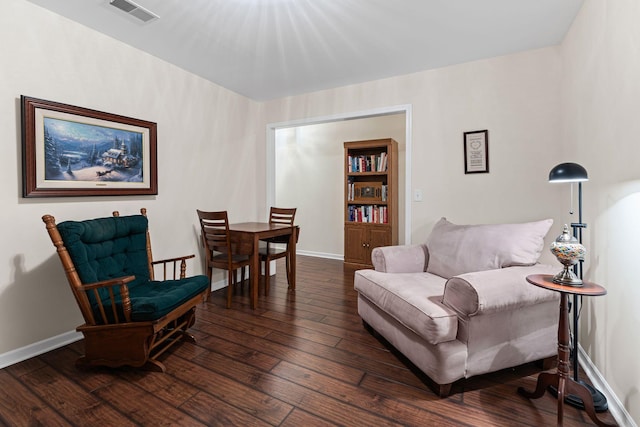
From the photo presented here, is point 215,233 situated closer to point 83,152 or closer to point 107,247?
point 107,247

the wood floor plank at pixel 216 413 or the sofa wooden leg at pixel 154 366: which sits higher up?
the sofa wooden leg at pixel 154 366

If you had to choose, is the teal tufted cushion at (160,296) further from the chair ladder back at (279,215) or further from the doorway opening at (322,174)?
the doorway opening at (322,174)

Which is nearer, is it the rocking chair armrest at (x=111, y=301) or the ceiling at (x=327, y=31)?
the rocking chair armrest at (x=111, y=301)

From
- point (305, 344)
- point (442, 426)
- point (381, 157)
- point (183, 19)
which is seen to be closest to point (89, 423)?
point (305, 344)

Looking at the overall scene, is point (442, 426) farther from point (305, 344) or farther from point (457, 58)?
point (457, 58)

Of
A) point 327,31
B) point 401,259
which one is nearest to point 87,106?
point 327,31

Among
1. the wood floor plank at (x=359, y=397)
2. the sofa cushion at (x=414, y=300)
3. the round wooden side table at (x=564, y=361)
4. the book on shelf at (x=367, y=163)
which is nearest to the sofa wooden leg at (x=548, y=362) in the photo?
the round wooden side table at (x=564, y=361)

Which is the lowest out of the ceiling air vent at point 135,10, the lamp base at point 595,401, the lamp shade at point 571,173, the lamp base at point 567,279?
the lamp base at point 595,401

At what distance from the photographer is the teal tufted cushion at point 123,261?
1826mm

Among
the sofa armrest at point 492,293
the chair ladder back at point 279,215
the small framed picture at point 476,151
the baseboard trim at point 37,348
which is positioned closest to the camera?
the sofa armrest at point 492,293

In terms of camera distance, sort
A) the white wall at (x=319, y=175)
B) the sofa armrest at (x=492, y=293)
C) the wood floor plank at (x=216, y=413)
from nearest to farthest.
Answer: the wood floor plank at (x=216, y=413) < the sofa armrest at (x=492, y=293) < the white wall at (x=319, y=175)

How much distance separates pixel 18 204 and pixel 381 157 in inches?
157

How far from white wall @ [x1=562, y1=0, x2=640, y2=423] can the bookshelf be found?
2.52 metres

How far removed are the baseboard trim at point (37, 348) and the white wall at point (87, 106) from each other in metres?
0.04
